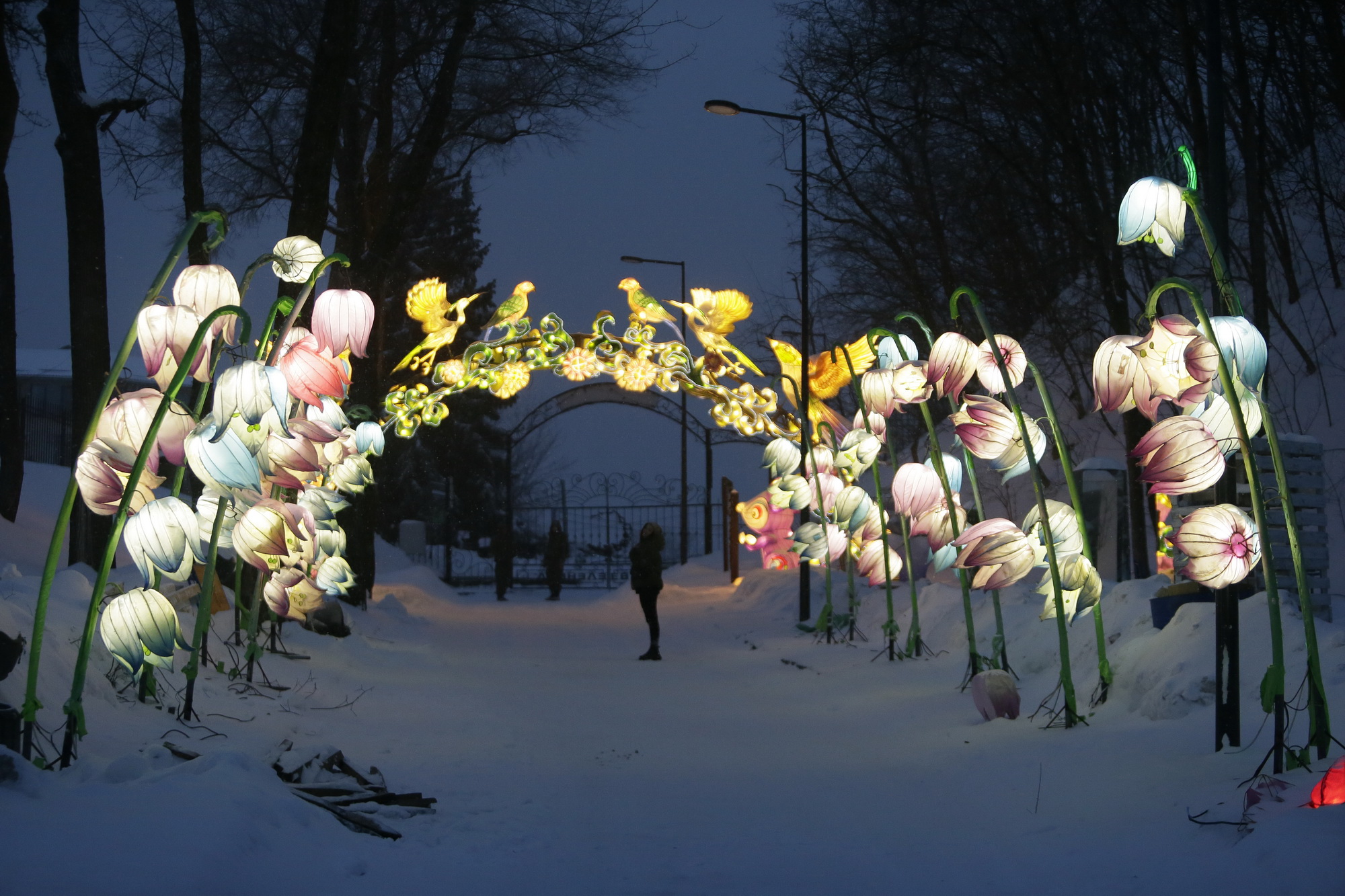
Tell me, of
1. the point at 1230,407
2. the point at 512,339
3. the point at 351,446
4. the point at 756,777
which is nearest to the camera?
the point at 1230,407

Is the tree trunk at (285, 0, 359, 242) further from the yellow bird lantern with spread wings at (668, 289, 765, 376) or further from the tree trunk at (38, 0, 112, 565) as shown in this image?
the yellow bird lantern with spread wings at (668, 289, 765, 376)

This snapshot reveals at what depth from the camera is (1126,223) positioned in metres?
5.12

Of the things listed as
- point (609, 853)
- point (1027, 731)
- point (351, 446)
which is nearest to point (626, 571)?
point (351, 446)

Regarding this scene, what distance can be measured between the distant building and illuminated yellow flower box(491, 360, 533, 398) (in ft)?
52.5

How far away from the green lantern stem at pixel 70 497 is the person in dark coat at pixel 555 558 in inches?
755

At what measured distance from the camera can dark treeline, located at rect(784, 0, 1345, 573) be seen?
13656mm

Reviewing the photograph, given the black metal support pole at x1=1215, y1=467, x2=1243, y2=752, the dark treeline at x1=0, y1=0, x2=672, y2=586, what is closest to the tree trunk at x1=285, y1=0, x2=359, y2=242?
the dark treeline at x1=0, y1=0, x2=672, y2=586

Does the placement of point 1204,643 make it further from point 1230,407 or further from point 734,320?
point 734,320

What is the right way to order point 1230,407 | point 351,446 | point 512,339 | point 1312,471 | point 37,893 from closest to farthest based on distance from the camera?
point 37,893 → point 1230,407 → point 1312,471 → point 351,446 → point 512,339

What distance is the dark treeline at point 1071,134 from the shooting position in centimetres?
1366

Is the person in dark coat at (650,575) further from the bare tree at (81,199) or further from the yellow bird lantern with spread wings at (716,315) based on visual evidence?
the bare tree at (81,199)

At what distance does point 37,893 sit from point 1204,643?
589 cm

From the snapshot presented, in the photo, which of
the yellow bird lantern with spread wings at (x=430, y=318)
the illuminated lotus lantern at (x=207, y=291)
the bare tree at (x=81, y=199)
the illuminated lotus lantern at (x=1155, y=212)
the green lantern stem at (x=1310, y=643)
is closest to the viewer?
the green lantern stem at (x=1310, y=643)

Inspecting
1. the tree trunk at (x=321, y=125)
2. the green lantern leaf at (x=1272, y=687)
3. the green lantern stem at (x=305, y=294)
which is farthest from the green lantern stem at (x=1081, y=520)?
the tree trunk at (x=321, y=125)
